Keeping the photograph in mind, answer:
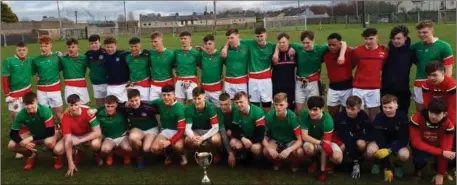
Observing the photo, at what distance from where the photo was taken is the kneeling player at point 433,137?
5.05 metres

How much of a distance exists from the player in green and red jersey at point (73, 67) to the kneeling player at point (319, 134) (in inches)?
155

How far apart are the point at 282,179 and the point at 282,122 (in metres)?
0.74

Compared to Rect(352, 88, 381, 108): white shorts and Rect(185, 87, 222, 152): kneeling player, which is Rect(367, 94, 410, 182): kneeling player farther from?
Rect(185, 87, 222, 152): kneeling player

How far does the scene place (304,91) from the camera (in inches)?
273

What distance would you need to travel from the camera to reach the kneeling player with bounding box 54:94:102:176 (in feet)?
19.5

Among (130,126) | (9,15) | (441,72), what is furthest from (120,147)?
(9,15)

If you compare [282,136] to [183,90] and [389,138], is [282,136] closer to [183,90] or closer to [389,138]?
[389,138]

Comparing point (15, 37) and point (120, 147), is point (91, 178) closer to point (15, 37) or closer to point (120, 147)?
point (120, 147)

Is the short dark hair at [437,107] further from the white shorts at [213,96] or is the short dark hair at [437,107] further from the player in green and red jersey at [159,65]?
the player in green and red jersey at [159,65]

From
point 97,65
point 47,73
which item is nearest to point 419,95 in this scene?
point 97,65

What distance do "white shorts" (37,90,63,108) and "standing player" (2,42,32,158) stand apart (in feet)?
0.86

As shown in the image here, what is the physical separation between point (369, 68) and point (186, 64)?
111 inches

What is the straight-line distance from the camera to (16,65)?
7.26m

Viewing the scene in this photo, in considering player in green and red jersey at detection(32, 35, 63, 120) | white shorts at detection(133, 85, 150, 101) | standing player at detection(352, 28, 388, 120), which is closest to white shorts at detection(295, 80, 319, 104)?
standing player at detection(352, 28, 388, 120)
